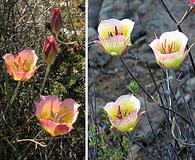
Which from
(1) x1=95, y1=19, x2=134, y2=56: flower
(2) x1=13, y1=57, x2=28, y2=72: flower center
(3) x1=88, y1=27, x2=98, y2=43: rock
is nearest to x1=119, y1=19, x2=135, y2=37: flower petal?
(1) x1=95, y1=19, x2=134, y2=56: flower

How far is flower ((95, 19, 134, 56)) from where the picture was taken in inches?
19.3

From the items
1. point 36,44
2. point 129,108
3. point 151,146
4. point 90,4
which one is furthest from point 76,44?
point 90,4

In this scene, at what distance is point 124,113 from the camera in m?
0.51

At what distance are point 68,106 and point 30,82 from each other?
0.12 metres

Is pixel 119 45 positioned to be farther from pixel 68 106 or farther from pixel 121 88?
pixel 121 88

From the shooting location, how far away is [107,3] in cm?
120

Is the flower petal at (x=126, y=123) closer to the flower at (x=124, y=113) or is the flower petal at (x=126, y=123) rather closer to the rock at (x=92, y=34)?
the flower at (x=124, y=113)

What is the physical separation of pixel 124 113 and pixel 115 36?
Answer: 0.25 feet

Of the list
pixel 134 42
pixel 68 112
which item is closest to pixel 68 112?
pixel 68 112

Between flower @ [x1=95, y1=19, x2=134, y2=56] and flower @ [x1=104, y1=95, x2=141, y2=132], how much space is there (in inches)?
2.0

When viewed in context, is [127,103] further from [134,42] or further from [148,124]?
[134,42]

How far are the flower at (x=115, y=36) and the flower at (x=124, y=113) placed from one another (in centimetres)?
5

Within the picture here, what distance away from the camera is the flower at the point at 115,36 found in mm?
491

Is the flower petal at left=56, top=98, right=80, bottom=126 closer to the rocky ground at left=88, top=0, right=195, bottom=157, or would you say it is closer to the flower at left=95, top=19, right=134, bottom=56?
the flower at left=95, top=19, right=134, bottom=56
